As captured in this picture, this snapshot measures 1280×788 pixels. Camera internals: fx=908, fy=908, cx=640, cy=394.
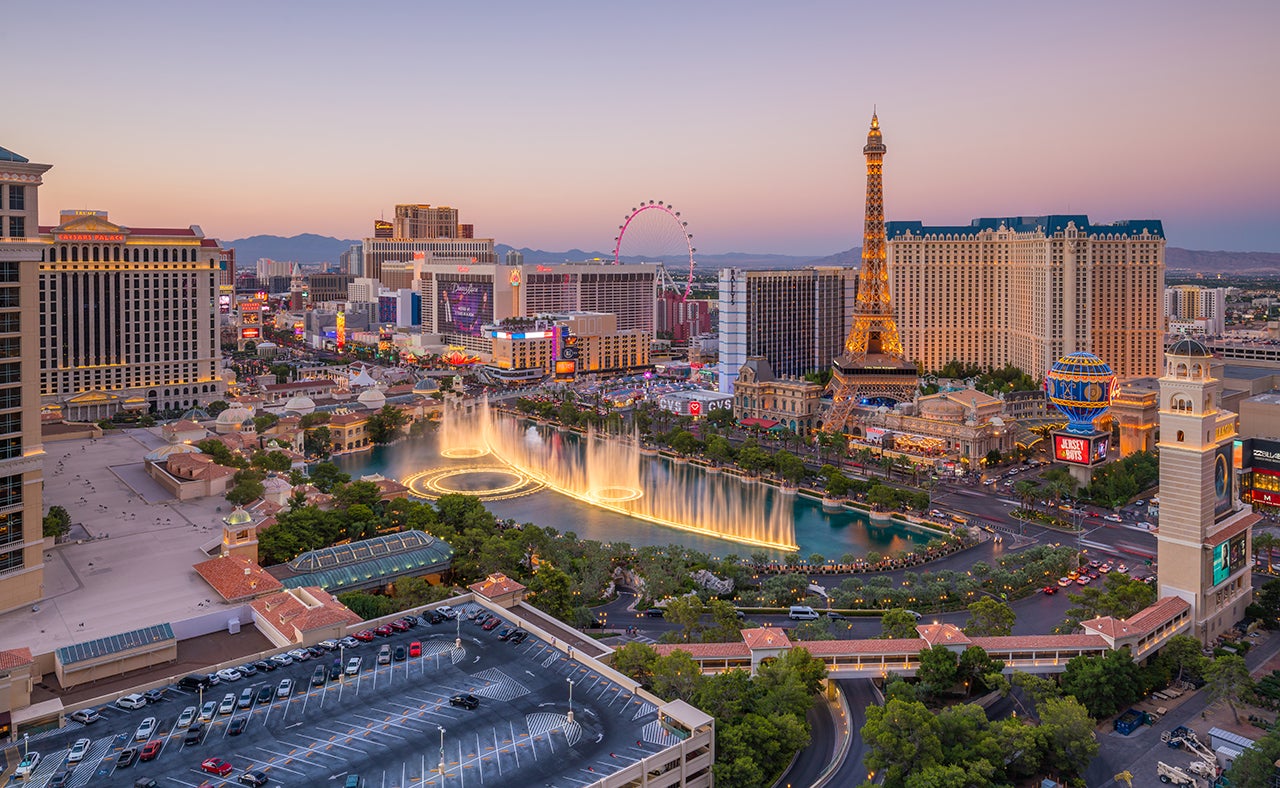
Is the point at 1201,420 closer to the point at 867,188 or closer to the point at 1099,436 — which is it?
the point at 1099,436

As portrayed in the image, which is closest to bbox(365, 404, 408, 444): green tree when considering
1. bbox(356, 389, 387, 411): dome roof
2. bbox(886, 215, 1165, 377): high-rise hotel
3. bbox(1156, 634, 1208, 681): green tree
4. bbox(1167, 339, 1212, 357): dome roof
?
→ bbox(356, 389, 387, 411): dome roof

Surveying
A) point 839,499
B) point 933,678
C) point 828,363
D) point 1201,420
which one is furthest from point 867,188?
point 933,678

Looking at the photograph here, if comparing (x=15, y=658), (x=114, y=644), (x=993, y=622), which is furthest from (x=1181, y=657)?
(x=15, y=658)

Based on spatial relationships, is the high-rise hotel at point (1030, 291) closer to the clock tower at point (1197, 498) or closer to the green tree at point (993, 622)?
the clock tower at point (1197, 498)

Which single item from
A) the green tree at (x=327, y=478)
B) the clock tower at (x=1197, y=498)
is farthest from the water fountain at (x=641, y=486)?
the clock tower at (x=1197, y=498)

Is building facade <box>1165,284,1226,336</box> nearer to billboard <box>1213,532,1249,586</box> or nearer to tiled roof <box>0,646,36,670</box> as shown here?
billboard <box>1213,532,1249,586</box>

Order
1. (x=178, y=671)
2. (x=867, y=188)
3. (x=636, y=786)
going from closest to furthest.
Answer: (x=636, y=786) → (x=178, y=671) → (x=867, y=188)
